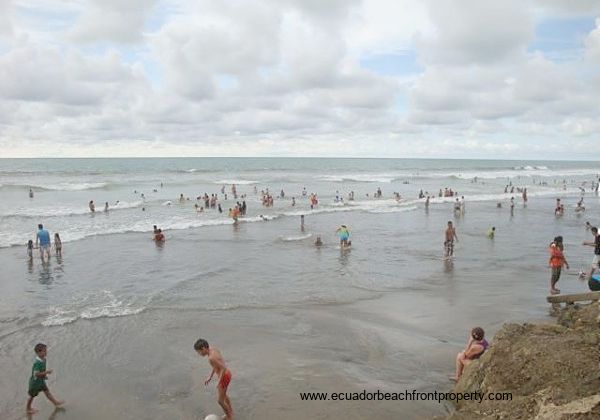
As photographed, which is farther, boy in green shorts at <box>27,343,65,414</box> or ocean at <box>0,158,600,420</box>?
ocean at <box>0,158,600,420</box>

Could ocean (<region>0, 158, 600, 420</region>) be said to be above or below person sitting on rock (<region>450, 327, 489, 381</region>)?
below

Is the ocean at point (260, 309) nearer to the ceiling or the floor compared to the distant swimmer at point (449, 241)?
nearer to the floor

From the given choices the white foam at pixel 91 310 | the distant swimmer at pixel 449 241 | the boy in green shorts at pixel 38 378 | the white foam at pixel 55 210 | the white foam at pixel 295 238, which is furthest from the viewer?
the white foam at pixel 55 210

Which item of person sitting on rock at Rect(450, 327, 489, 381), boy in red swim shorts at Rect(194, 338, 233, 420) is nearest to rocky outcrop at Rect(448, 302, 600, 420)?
person sitting on rock at Rect(450, 327, 489, 381)

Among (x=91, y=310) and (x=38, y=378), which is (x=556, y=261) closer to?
(x=38, y=378)

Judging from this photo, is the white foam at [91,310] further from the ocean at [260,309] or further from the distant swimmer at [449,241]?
the distant swimmer at [449,241]

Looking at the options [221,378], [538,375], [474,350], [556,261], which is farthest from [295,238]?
[538,375]

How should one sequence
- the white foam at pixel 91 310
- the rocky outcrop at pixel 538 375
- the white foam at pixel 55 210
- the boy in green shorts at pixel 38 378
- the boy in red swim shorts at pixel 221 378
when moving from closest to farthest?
the rocky outcrop at pixel 538 375 < the boy in red swim shorts at pixel 221 378 < the boy in green shorts at pixel 38 378 < the white foam at pixel 91 310 < the white foam at pixel 55 210

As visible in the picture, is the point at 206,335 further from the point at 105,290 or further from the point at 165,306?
the point at 105,290

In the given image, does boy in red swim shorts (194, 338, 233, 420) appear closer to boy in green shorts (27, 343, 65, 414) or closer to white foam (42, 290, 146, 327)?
boy in green shorts (27, 343, 65, 414)

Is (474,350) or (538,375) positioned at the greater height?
(538,375)

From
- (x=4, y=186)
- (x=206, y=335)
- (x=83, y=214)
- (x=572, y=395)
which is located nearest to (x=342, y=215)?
(x=83, y=214)

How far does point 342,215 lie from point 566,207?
20363 millimetres

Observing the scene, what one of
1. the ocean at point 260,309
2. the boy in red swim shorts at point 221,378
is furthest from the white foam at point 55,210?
the boy in red swim shorts at point 221,378
